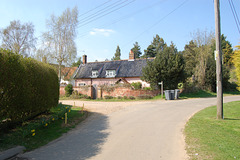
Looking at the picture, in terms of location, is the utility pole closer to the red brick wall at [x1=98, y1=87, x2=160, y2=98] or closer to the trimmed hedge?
the trimmed hedge

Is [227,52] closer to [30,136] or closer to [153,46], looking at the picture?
[153,46]

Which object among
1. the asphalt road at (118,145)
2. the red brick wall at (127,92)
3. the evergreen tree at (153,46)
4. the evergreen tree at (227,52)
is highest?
the evergreen tree at (153,46)

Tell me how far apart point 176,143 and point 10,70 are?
6.27 metres

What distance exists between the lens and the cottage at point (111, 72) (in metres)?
33.7

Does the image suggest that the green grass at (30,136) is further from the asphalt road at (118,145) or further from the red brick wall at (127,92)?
the red brick wall at (127,92)

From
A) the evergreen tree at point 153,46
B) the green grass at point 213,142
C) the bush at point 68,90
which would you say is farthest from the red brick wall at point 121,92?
the evergreen tree at point 153,46

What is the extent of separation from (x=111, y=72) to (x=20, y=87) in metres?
28.7

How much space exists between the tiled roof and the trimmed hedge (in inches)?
997

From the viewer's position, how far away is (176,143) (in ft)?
20.7

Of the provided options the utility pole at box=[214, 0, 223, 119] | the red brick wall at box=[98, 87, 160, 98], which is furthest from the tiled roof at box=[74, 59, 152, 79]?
the utility pole at box=[214, 0, 223, 119]

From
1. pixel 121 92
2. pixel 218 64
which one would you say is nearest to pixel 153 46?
pixel 121 92

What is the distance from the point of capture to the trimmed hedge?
6008mm

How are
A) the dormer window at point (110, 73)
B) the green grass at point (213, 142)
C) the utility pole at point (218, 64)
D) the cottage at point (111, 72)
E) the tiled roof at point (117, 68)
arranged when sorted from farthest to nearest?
the dormer window at point (110, 73) < the tiled roof at point (117, 68) < the cottage at point (111, 72) < the utility pole at point (218, 64) < the green grass at point (213, 142)

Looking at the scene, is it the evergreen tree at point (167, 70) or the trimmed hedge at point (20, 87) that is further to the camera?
the evergreen tree at point (167, 70)
